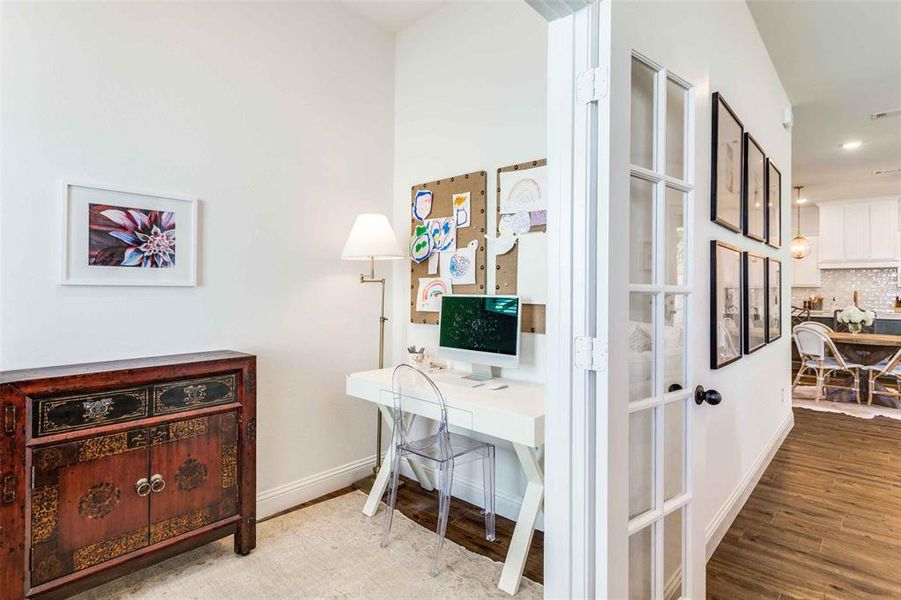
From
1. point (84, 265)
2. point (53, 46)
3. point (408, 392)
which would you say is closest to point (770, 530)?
point (408, 392)

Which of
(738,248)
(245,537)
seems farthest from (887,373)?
(245,537)

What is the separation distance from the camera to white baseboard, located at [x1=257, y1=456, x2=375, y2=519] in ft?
8.62

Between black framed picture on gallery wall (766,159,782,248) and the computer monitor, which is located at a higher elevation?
black framed picture on gallery wall (766,159,782,248)

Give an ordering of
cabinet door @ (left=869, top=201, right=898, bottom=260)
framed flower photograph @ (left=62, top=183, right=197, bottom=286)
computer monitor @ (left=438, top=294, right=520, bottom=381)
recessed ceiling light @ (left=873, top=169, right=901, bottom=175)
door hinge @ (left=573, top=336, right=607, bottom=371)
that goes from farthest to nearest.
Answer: cabinet door @ (left=869, top=201, right=898, bottom=260) → recessed ceiling light @ (left=873, top=169, right=901, bottom=175) → computer monitor @ (left=438, top=294, right=520, bottom=381) → framed flower photograph @ (left=62, top=183, right=197, bottom=286) → door hinge @ (left=573, top=336, right=607, bottom=371)

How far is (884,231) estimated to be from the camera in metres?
7.02

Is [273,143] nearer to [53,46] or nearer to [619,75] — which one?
[53,46]

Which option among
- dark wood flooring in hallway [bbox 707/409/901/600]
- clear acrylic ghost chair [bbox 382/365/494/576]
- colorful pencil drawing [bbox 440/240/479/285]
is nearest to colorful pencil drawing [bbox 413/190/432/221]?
colorful pencil drawing [bbox 440/240/479/285]

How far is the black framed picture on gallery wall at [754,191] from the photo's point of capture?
2.58 m

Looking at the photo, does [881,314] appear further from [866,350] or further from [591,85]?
[591,85]

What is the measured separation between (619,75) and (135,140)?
213 cm

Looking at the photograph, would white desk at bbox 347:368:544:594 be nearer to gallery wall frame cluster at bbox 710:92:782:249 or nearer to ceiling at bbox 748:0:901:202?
gallery wall frame cluster at bbox 710:92:782:249

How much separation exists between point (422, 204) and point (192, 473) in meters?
1.99

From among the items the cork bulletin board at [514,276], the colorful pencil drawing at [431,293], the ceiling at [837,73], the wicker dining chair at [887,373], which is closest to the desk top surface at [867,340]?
the wicker dining chair at [887,373]

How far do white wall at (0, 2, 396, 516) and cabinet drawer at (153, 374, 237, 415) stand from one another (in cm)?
34
